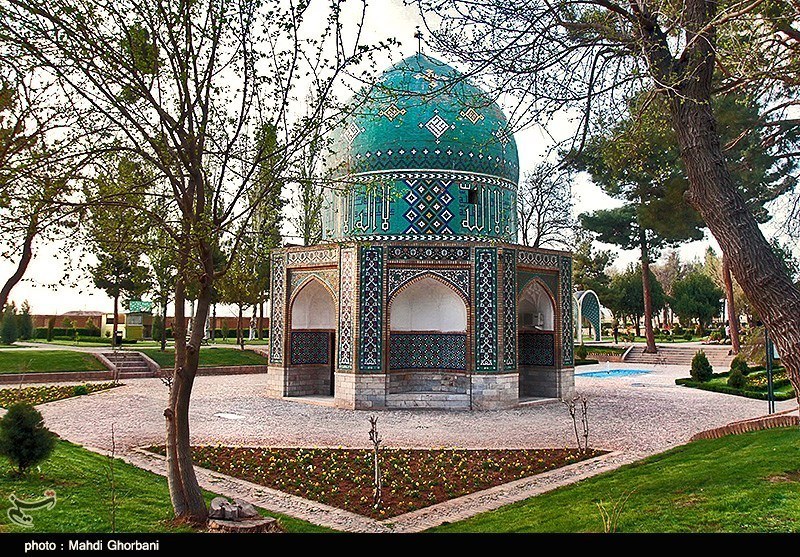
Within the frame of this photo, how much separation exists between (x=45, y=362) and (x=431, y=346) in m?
13.1

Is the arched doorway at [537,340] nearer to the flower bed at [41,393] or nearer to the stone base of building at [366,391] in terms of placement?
the stone base of building at [366,391]

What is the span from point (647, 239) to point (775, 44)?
27994 mm

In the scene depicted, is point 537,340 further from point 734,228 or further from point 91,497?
point 91,497

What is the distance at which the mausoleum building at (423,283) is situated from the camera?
1426 cm

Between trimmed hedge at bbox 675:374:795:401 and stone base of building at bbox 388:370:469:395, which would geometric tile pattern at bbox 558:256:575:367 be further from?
trimmed hedge at bbox 675:374:795:401

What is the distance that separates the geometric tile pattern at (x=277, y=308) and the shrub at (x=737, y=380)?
12.7 metres

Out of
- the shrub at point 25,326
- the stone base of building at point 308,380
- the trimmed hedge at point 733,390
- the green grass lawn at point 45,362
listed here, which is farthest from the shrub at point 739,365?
the shrub at point 25,326

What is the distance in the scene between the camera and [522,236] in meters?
26.7

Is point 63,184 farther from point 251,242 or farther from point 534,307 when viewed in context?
point 534,307

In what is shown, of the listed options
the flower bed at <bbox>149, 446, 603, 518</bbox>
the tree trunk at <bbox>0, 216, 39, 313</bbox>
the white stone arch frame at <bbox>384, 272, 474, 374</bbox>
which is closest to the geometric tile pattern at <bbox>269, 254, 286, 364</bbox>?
the white stone arch frame at <bbox>384, 272, 474, 374</bbox>

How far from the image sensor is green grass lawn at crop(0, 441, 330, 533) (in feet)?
17.0

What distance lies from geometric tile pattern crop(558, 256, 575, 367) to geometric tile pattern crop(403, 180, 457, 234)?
3.43m

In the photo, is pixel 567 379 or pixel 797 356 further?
pixel 567 379

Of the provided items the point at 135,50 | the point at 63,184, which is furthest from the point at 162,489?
the point at 135,50
